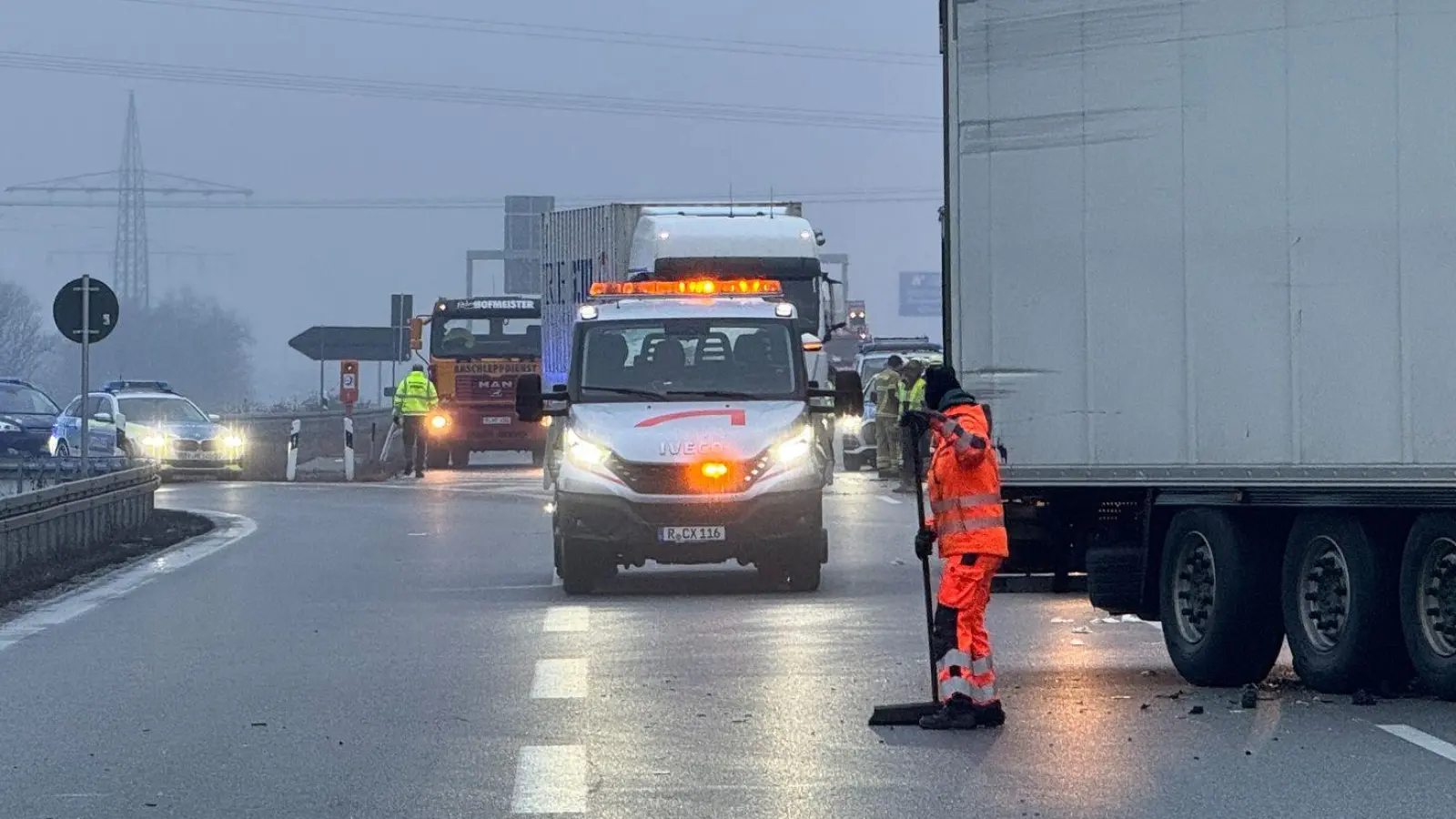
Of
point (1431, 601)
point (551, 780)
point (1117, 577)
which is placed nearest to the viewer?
point (551, 780)

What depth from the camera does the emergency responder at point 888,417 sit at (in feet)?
117

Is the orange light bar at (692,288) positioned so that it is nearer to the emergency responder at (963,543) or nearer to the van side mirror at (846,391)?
the van side mirror at (846,391)

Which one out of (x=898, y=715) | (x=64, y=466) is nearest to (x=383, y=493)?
(x=64, y=466)

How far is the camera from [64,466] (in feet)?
104

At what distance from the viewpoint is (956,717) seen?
423 inches

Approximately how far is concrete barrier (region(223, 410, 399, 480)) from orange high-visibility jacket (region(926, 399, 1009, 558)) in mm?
29868

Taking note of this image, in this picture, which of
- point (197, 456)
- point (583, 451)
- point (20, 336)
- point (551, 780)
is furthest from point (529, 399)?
point (20, 336)

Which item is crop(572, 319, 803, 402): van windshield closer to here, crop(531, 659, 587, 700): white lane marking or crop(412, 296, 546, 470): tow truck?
crop(531, 659, 587, 700): white lane marking

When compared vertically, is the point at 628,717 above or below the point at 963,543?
below

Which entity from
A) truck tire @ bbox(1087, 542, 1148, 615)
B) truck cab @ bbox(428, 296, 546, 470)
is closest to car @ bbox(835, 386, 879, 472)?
truck cab @ bbox(428, 296, 546, 470)

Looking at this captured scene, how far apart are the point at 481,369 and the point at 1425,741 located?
115 feet

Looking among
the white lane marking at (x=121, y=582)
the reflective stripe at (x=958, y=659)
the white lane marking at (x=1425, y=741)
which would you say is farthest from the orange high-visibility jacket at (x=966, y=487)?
the white lane marking at (x=121, y=582)

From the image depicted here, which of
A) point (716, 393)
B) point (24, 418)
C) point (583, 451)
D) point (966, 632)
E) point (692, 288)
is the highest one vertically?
point (692, 288)

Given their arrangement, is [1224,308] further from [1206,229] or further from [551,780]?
[551,780]
